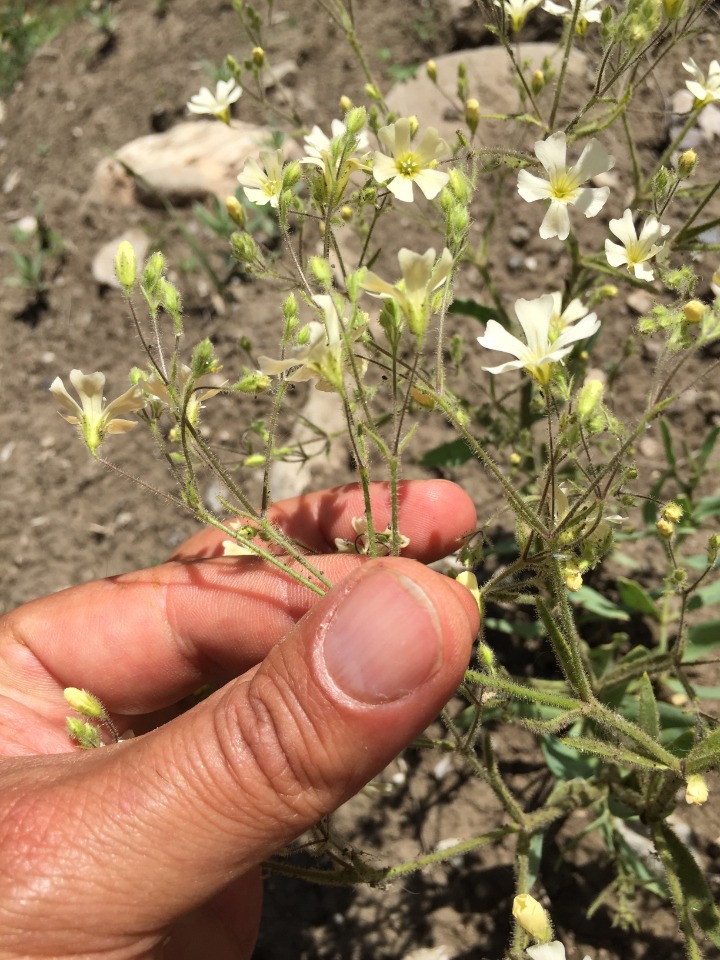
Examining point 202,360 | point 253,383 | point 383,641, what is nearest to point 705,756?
point 383,641

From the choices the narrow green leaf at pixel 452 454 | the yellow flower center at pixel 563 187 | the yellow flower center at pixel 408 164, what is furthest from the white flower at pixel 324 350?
the narrow green leaf at pixel 452 454

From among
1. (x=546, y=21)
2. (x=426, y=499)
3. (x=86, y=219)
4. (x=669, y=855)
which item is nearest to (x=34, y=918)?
(x=426, y=499)

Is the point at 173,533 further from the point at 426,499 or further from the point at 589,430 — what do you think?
the point at 589,430

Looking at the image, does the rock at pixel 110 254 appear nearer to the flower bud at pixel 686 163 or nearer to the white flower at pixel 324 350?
the flower bud at pixel 686 163

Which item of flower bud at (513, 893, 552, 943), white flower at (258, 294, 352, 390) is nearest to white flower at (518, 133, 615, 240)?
white flower at (258, 294, 352, 390)

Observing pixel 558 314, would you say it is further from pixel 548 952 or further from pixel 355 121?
pixel 548 952

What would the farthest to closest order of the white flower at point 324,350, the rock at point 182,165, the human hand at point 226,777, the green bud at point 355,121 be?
the rock at point 182,165 → the green bud at point 355,121 → the human hand at point 226,777 → the white flower at point 324,350
